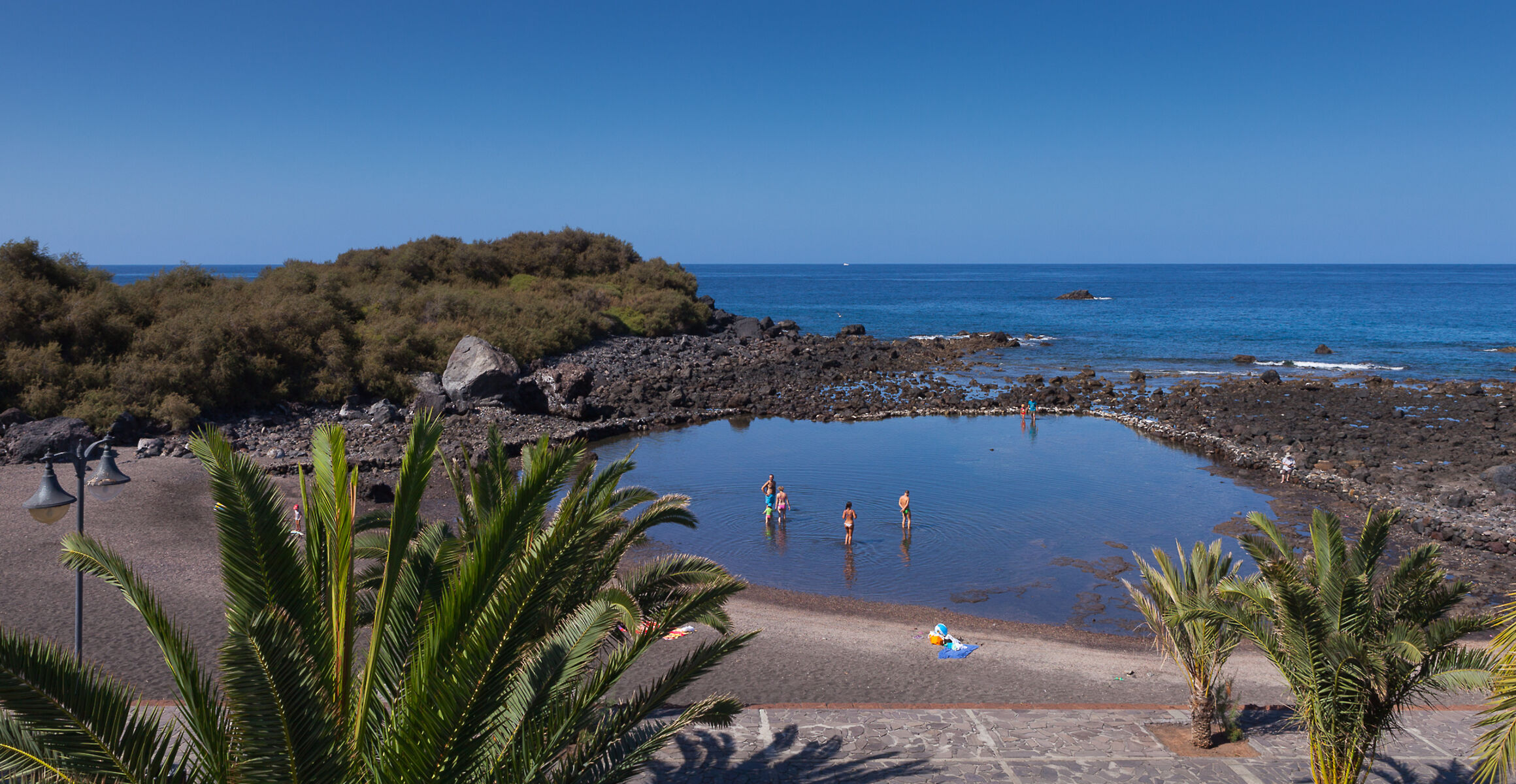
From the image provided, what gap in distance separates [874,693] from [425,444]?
27.4ft

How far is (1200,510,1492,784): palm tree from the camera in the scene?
746 centimetres

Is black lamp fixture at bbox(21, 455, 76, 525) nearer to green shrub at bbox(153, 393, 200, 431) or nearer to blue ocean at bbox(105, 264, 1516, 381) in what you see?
green shrub at bbox(153, 393, 200, 431)

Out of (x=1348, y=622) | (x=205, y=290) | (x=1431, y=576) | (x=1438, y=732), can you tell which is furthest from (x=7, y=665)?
(x=205, y=290)

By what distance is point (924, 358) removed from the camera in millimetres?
53469

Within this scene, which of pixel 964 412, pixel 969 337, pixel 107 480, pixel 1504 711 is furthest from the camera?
pixel 969 337

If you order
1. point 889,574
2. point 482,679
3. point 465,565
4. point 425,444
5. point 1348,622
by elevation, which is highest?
point 425,444

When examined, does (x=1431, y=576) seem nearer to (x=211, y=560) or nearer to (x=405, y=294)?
(x=211, y=560)

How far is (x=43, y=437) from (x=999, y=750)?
24.5 m

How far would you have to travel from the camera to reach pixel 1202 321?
282ft

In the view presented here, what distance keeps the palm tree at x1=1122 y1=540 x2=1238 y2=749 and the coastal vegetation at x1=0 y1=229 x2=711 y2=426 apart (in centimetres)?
2699

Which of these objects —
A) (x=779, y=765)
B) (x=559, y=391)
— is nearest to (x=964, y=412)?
(x=559, y=391)

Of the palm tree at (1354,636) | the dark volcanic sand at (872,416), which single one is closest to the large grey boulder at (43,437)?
the dark volcanic sand at (872,416)

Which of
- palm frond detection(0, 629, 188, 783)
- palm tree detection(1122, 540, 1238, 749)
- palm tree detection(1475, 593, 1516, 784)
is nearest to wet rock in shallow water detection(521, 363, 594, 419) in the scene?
palm tree detection(1122, 540, 1238, 749)

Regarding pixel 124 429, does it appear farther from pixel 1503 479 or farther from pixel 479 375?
pixel 1503 479
